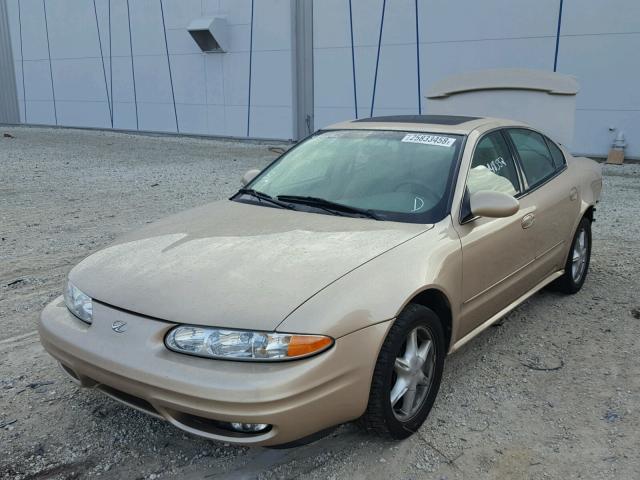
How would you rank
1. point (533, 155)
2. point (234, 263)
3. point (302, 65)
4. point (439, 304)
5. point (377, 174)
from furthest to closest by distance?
point (302, 65)
point (533, 155)
point (377, 174)
point (439, 304)
point (234, 263)

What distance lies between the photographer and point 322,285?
250 centimetres

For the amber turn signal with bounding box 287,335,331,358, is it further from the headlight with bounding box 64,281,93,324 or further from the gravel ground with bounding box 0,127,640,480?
the headlight with bounding box 64,281,93,324

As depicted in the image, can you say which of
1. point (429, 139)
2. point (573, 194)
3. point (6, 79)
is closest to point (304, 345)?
point (429, 139)

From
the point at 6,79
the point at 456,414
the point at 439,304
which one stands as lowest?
the point at 456,414

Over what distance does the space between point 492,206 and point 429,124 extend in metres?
0.94

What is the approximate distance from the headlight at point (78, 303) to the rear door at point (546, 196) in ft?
8.86

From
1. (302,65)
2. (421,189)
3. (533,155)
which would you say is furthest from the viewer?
(302,65)

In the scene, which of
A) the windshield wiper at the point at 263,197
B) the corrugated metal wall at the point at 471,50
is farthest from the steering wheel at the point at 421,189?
the corrugated metal wall at the point at 471,50

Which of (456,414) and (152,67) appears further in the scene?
(152,67)

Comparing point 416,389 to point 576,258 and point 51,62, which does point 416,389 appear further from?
point 51,62

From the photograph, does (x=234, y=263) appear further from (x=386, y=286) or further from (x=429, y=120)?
(x=429, y=120)

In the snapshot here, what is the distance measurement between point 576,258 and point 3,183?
9.42 m

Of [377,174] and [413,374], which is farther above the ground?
[377,174]

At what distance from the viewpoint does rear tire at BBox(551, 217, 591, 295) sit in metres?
4.63
